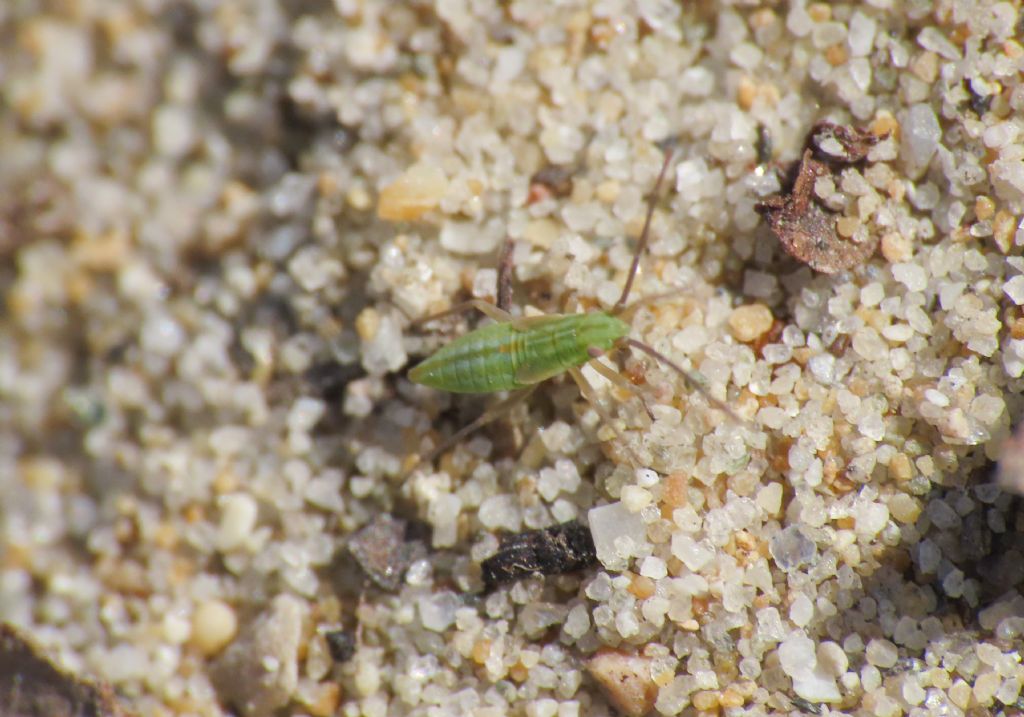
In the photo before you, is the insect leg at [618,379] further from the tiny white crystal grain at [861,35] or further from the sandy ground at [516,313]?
the tiny white crystal grain at [861,35]

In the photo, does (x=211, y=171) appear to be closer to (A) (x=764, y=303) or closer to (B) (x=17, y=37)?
(B) (x=17, y=37)

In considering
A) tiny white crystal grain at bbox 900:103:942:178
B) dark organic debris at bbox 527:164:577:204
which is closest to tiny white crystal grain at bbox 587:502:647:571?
dark organic debris at bbox 527:164:577:204

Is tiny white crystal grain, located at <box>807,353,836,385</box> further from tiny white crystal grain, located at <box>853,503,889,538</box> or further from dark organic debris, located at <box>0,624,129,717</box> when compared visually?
dark organic debris, located at <box>0,624,129,717</box>

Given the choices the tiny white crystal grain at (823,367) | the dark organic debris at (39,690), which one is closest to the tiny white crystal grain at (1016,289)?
the tiny white crystal grain at (823,367)

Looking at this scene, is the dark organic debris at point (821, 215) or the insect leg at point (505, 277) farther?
the insect leg at point (505, 277)

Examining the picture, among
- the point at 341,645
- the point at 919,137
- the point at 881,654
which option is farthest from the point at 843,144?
the point at 341,645

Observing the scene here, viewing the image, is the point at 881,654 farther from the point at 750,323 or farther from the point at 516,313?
the point at 516,313

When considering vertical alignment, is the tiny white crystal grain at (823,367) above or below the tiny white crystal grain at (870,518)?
above
